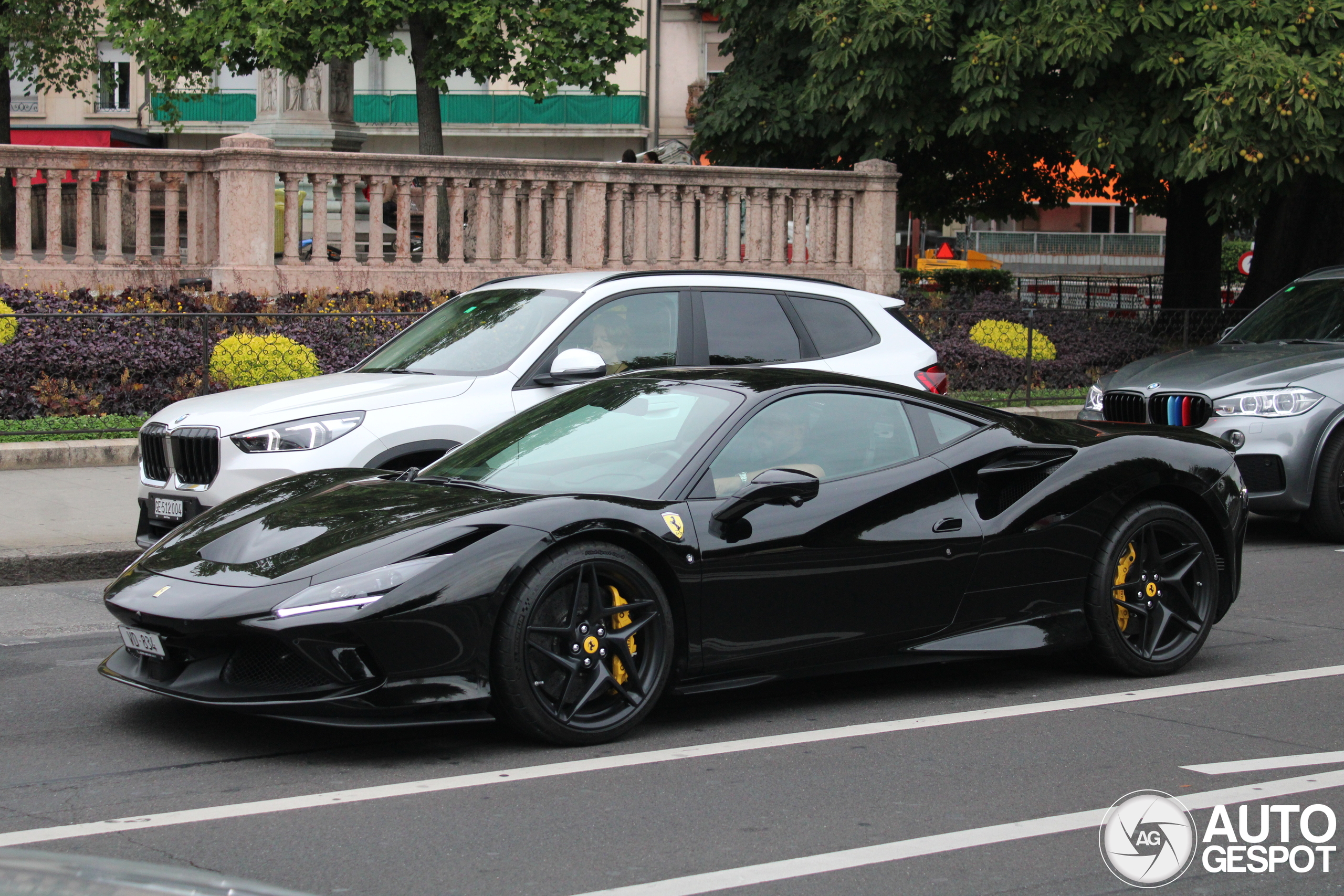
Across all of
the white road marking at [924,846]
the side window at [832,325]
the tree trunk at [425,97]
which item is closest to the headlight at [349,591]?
the white road marking at [924,846]

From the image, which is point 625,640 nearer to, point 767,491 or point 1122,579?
point 767,491

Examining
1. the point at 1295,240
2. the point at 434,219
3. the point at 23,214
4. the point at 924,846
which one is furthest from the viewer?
the point at 1295,240

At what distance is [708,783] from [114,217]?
1261cm

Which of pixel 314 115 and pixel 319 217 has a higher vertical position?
pixel 314 115

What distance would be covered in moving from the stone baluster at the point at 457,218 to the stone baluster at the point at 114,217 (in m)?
3.37

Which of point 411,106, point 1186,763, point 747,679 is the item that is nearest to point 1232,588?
point 1186,763

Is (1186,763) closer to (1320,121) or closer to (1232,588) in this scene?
(1232,588)

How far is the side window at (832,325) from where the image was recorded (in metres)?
9.33

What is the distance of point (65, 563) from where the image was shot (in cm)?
883

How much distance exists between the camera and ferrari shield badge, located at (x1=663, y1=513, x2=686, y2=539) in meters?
5.60

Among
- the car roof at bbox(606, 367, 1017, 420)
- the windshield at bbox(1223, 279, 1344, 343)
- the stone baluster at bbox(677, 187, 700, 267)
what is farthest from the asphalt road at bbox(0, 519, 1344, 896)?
the stone baluster at bbox(677, 187, 700, 267)

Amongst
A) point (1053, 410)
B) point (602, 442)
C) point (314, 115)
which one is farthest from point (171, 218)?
point (602, 442)

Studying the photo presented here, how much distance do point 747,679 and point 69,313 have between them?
8860 millimetres

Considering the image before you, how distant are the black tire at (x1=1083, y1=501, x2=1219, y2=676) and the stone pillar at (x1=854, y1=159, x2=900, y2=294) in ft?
41.3
